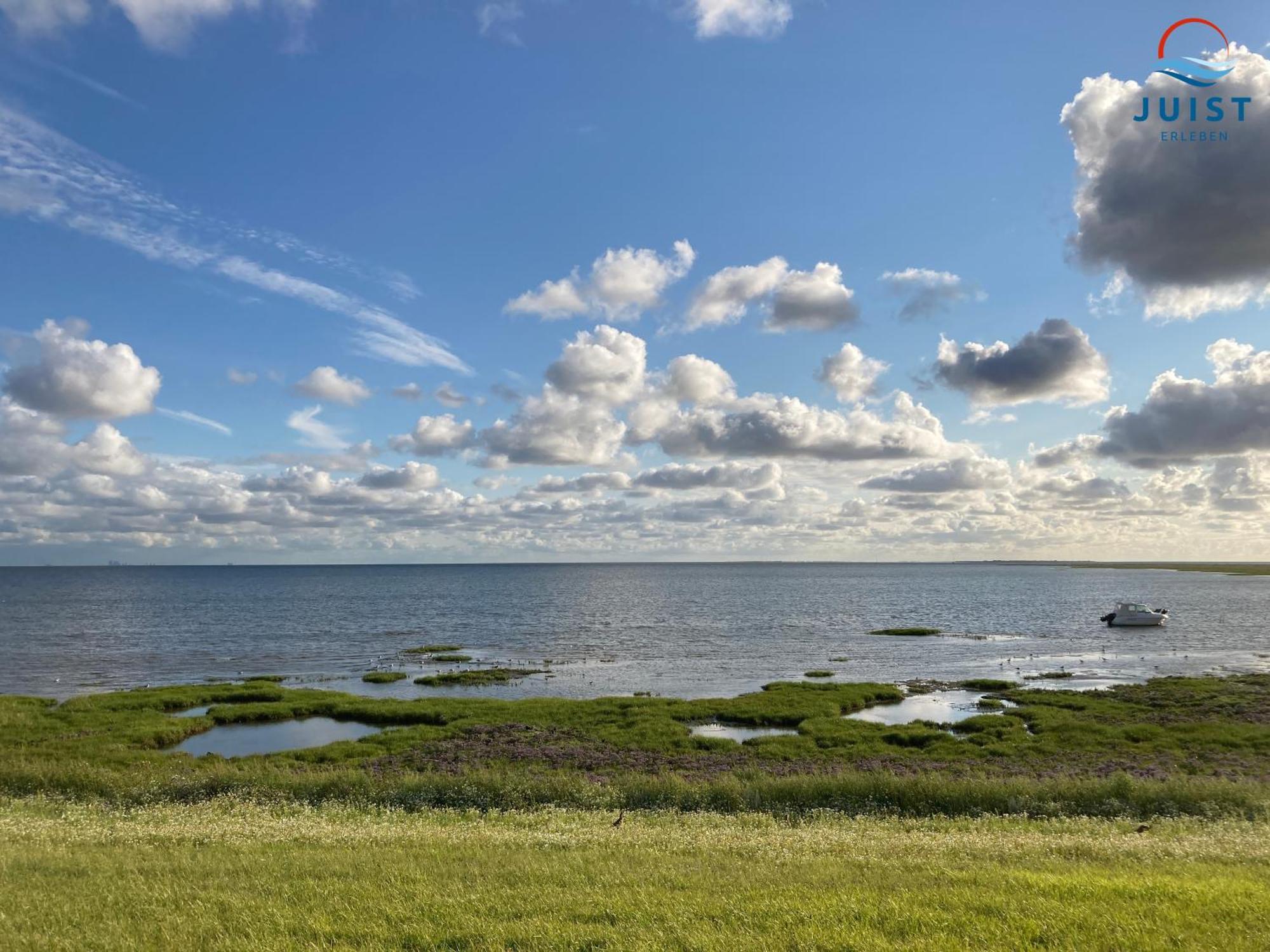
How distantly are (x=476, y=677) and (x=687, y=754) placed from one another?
1337 inches

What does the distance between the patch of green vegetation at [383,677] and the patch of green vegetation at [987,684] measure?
4879 cm

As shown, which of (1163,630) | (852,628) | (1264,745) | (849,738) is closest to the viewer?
(1264,745)

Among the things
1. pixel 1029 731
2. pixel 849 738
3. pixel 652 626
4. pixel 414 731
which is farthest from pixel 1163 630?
pixel 414 731

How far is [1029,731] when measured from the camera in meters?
46.4

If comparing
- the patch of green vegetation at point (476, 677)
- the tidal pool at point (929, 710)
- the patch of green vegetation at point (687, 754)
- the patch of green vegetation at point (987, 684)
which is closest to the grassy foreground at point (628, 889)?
the patch of green vegetation at point (687, 754)

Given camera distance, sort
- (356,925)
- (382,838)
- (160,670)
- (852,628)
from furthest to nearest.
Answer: (852,628) < (160,670) < (382,838) < (356,925)

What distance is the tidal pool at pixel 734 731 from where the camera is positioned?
150 feet

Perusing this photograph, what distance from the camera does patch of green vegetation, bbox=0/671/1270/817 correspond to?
26.4m

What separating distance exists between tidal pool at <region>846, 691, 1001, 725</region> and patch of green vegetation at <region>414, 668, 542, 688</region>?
102 ft

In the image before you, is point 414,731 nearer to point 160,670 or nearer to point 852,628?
point 160,670

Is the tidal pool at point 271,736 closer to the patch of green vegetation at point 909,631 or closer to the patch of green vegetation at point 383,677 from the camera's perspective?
the patch of green vegetation at point 383,677

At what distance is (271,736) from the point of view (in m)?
48.4

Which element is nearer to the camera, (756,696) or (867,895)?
(867,895)

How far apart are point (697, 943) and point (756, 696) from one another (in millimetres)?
48807
